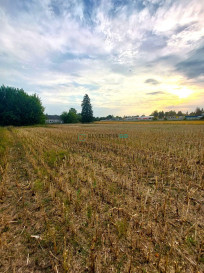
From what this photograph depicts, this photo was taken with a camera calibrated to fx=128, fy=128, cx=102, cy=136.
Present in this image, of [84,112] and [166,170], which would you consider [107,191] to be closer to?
[166,170]

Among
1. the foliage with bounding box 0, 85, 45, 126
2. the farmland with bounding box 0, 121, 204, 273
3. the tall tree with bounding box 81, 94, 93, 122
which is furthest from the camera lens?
the tall tree with bounding box 81, 94, 93, 122

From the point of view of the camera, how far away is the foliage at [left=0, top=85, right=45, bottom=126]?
41.8 meters

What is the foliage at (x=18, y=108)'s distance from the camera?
137 ft

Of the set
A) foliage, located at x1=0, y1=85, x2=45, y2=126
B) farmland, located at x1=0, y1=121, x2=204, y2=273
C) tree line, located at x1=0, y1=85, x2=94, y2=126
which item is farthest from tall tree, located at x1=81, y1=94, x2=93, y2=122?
farmland, located at x1=0, y1=121, x2=204, y2=273

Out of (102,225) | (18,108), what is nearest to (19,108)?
(18,108)

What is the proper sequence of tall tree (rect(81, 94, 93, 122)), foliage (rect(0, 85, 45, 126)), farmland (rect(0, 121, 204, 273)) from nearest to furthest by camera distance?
farmland (rect(0, 121, 204, 273)), foliage (rect(0, 85, 45, 126)), tall tree (rect(81, 94, 93, 122))

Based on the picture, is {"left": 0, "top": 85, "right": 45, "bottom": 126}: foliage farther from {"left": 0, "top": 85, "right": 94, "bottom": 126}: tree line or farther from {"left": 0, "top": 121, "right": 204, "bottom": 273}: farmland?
{"left": 0, "top": 121, "right": 204, "bottom": 273}: farmland

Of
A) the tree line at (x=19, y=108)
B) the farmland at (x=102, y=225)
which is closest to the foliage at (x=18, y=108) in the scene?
the tree line at (x=19, y=108)

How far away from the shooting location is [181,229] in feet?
7.84

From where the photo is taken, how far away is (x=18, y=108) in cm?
4269

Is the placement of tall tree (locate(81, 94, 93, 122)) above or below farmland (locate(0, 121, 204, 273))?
above

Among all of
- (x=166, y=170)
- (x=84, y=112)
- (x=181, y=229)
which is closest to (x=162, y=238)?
(x=181, y=229)

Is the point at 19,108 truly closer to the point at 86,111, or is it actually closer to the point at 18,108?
the point at 18,108

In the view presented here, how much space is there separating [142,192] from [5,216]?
10.8 ft
